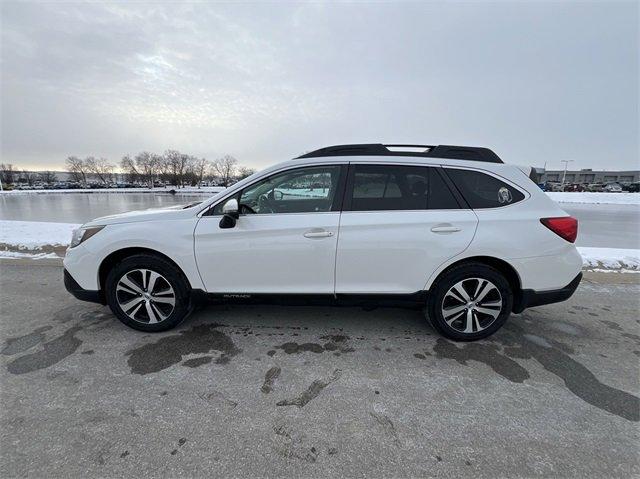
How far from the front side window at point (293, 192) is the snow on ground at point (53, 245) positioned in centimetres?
531

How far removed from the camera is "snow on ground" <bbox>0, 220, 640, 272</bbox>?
5973mm

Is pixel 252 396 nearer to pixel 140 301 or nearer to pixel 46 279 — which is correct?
pixel 140 301

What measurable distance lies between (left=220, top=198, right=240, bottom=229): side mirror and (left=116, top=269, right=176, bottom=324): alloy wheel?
0.86 meters

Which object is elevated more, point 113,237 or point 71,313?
point 113,237

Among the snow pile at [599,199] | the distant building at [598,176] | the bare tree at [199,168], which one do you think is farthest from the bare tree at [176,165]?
the distant building at [598,176]

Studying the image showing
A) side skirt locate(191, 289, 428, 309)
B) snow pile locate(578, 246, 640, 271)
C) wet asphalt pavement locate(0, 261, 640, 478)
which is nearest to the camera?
wet asphalt pavement locate(0, 261, 640, 478)

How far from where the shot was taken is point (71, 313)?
381cm

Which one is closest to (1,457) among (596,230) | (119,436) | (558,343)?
(119,436)

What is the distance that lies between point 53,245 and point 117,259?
16.7ft

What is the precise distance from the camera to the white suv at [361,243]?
119 inches

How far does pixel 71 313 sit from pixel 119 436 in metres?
2.41

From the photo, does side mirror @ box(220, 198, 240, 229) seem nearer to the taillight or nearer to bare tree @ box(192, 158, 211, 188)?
the taillight

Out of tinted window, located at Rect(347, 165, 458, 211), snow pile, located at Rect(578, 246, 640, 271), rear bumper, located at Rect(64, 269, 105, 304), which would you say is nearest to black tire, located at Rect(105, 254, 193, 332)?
rear bumper, located at Rect(64, 269, 105, 304)

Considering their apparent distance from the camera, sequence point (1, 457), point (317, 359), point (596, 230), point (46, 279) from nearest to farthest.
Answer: point (1, 457) < point (317, 359) < point (46, 279) < point (596, 230)
